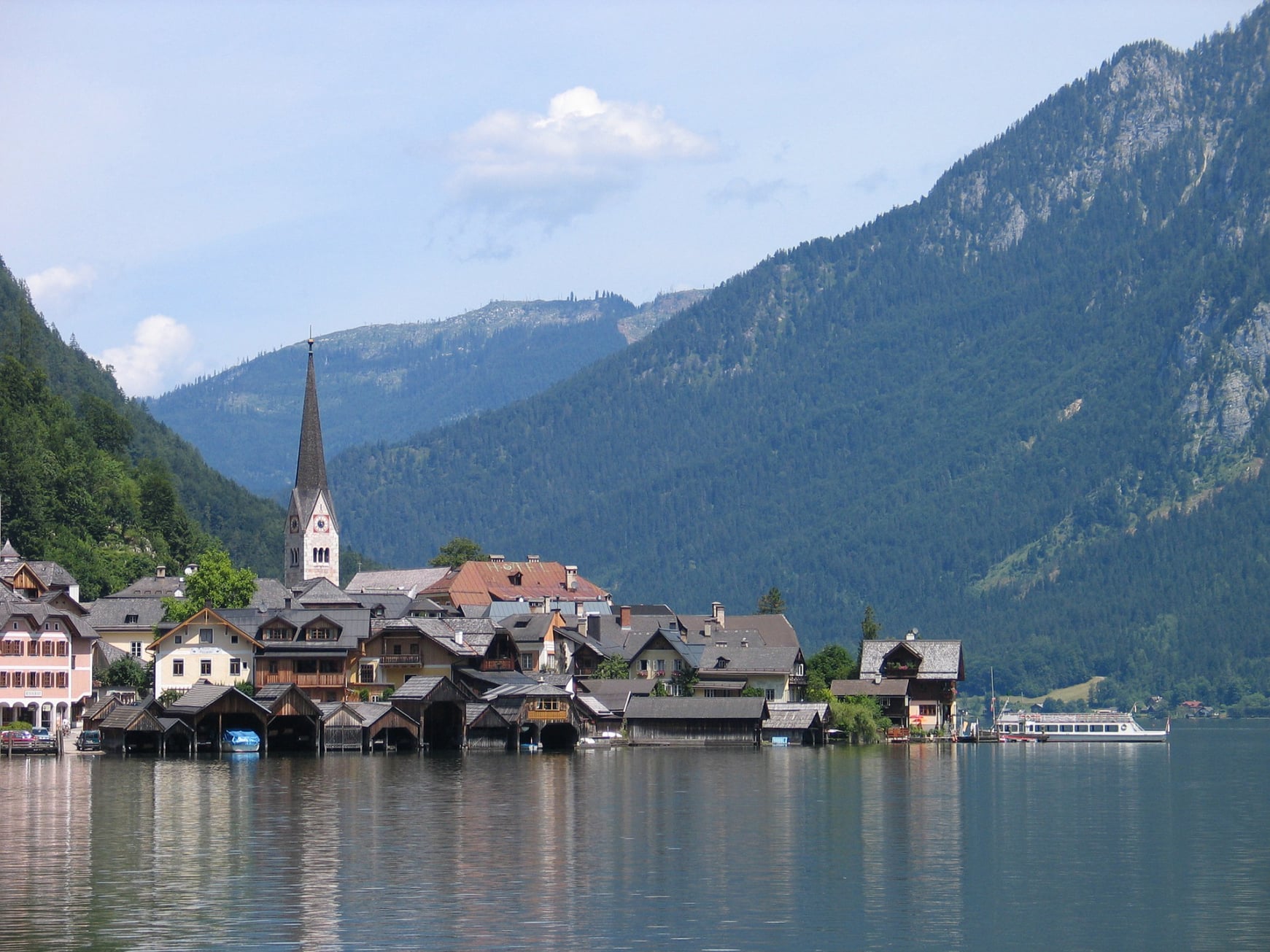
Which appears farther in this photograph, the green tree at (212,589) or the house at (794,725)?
the green tree at (212,589)

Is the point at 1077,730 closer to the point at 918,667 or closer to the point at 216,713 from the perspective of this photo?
the point at 918,667

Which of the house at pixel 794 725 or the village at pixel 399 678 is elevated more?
the village at pixel 399 678

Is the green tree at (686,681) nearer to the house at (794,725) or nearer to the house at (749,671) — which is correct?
the house at (749,671)

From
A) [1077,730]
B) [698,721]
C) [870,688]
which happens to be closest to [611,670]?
[698,721]

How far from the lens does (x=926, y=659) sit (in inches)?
6550

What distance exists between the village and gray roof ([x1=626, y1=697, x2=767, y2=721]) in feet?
0.52

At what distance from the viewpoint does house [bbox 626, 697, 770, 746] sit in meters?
144

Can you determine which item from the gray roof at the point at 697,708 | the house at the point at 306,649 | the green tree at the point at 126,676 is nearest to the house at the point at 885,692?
the gray roof at the point at 697,708

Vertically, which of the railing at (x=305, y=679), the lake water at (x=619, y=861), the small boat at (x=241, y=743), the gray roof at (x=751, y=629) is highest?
the gray roof at (x=751, y=629)

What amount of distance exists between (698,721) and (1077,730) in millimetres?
63583

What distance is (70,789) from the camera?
93250mm

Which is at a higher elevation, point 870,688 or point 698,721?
point 870,688

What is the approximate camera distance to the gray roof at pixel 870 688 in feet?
530

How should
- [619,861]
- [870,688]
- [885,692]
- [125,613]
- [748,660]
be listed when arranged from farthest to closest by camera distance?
[870,688] < [885,692] < [748,660] < [125,613] < [619,861]
